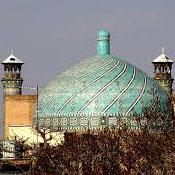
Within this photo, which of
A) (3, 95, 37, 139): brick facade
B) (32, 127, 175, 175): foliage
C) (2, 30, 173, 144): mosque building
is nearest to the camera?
(32, 127, 175, 175): foliage

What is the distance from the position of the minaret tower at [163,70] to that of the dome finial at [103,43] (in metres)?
4.75

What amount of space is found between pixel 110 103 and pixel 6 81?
26.8 ft

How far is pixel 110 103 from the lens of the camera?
1443 inches

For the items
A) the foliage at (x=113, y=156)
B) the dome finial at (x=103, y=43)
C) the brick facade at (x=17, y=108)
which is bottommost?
the foliage at (x=113, y=156)

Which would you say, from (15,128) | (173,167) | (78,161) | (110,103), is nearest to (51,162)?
(78,161)

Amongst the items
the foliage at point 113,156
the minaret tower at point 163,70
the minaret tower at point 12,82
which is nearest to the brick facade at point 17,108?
the minaret tower at point 12,82

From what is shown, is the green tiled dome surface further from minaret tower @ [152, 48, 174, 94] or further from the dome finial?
minaret tower @ [152, 48, 174, 94]

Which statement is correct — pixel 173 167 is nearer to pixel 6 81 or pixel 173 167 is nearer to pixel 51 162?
pixel 51 162

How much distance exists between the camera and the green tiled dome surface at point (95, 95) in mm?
36594

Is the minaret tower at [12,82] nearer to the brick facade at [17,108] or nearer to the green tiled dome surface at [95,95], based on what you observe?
the brick facade at [17,108]

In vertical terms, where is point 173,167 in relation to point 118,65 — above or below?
below

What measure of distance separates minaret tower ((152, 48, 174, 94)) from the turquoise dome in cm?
610

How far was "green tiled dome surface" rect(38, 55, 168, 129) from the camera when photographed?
36.6 m

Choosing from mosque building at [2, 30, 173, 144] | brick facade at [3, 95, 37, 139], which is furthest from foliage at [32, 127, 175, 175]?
brick facade at [3, 95, 37, 139]
